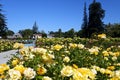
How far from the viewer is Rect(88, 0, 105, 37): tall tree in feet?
253

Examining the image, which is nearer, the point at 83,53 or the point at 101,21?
the point at 83,53

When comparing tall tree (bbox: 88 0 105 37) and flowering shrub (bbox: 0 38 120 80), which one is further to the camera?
tall tree (bbox: 88 0 105 37)

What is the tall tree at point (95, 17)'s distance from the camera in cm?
7700

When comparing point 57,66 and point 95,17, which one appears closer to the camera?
point 57,66

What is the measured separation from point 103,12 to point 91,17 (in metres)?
3.45

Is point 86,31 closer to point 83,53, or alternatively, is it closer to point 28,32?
point 28,32

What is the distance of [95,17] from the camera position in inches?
3056

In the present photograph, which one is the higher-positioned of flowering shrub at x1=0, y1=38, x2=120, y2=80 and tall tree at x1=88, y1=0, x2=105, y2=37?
tall tree at x1=88, y1=0, x2=105, y2=37

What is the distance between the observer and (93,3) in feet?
262

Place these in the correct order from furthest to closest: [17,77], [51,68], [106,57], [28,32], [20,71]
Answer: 1. [28,32]
2. [106,57]
3. [51,68]
4. [20,71]
5. [17,77]

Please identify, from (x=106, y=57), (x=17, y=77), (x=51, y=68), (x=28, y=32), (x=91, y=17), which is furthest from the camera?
(x=28, y=32)

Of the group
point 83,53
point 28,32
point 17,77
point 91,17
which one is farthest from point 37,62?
point 28,32

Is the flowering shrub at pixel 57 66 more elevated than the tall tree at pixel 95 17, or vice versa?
the tall tree at pixel 95 17

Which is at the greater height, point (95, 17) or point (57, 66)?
point (95, 17)
